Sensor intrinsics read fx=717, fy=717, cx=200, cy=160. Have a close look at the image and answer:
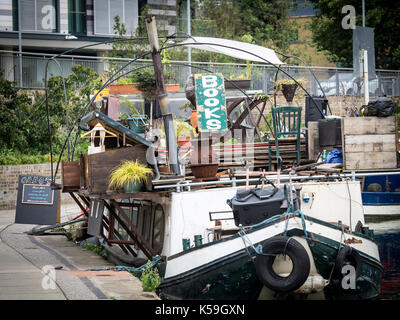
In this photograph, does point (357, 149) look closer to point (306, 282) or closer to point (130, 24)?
point (306, 282)

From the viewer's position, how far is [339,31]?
1532 inches

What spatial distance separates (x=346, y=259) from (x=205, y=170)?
3.25 m

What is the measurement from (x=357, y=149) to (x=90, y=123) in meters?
5.20

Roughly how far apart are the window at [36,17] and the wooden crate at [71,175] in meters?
21.8

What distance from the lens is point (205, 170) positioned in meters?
13.0

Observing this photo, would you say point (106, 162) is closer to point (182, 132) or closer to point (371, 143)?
point (182, 132)

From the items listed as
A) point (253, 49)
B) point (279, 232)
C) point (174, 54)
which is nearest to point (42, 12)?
point (174, 54)

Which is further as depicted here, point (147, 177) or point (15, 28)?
point (15, 28)

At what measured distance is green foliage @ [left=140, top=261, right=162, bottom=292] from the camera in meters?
11.4

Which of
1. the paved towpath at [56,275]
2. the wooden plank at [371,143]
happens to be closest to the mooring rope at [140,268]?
the paved towpath at [56,275]

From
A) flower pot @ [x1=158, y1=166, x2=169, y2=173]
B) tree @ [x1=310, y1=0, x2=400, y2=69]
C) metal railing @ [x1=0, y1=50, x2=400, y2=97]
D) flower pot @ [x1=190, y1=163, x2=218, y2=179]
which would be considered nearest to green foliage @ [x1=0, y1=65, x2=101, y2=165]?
metal railing @ [x1=0, y1=50, x2=400, y2=97]

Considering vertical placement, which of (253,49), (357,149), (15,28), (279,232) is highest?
(15,28)

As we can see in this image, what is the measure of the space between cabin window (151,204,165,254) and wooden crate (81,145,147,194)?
1.05 metres
